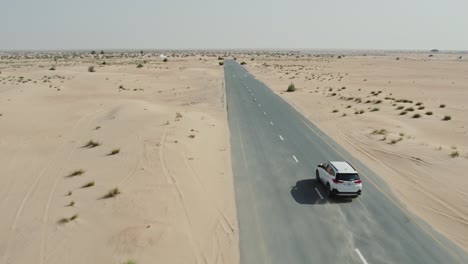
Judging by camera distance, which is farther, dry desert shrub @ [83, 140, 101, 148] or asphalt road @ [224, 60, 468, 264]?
dry desert shrub @ [83, 140, 101, 148]

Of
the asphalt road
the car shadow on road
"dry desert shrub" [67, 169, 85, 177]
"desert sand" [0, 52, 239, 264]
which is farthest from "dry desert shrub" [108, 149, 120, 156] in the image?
the car shadow on road

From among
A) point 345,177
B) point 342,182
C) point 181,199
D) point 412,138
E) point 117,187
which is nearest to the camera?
point 181,199

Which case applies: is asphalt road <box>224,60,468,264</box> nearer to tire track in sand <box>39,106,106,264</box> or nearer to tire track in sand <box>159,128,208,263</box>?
tire track in sand <box>159,128,208,263</box>

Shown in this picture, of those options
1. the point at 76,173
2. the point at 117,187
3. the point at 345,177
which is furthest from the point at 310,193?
the point at 76,173

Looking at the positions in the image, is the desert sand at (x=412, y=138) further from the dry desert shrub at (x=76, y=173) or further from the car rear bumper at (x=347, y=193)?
the dry desert shrub at (x=76, y=173)

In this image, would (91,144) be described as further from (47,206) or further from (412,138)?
(412,138)

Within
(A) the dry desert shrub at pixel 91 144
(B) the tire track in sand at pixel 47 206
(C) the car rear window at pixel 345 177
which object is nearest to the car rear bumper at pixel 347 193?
(C) the car rear window at pixel 345 177
